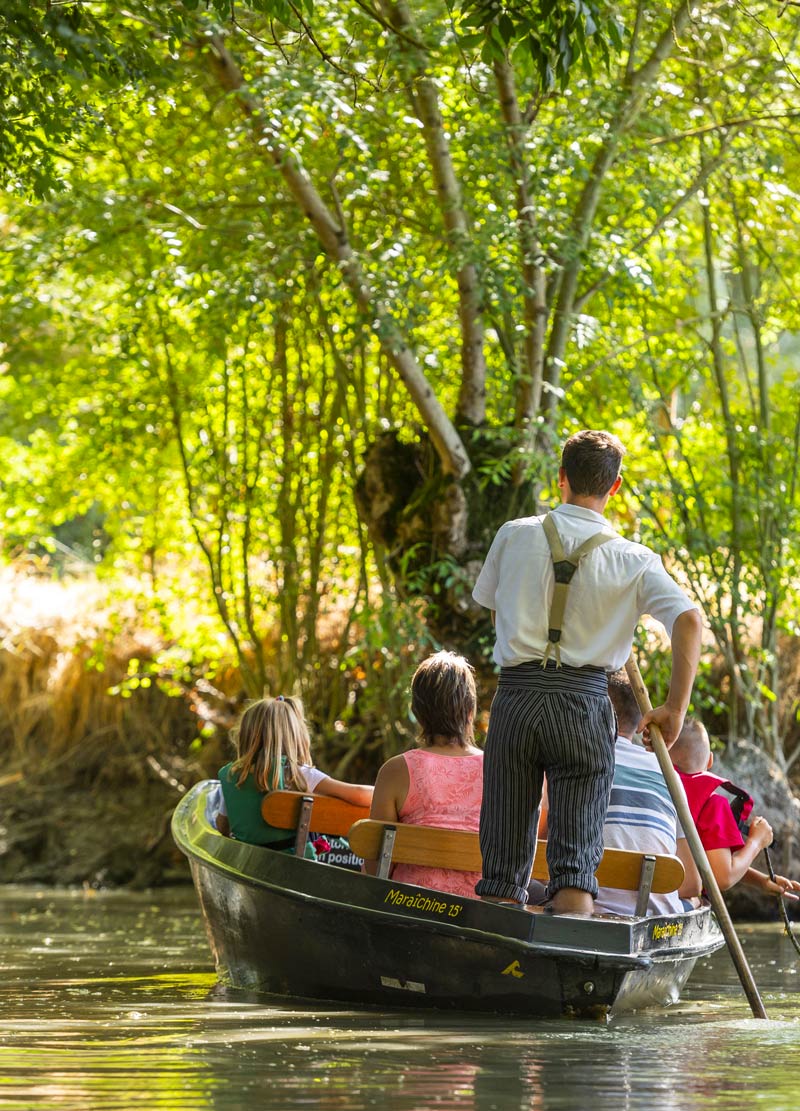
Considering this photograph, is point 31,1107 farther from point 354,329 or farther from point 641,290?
point 641,290

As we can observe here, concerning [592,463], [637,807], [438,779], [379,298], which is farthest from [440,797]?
[379,298]

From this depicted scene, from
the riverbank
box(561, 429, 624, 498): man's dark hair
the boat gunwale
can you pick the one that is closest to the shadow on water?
the boat gunwale

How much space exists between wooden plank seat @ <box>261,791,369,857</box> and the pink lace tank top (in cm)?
43

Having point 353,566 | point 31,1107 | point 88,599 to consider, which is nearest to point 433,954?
point 31,1107

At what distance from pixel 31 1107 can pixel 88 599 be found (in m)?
12.0

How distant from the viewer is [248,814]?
6418 millimetres

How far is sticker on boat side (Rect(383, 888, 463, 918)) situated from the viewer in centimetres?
528

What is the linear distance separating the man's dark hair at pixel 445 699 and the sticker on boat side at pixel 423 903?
24.3 inches

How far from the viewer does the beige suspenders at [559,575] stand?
4996 mm

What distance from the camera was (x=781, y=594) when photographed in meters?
11.2

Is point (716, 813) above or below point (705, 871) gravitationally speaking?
above

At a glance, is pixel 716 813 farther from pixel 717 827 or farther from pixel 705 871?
pixel 705 871

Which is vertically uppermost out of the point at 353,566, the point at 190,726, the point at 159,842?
the point at 353,566

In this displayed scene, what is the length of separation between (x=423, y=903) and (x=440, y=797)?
1.67 feet
